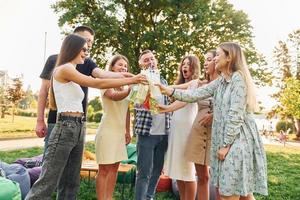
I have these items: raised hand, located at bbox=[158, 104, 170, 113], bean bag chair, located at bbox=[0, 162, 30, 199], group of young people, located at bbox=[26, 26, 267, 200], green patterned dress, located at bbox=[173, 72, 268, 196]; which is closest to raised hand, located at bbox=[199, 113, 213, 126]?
group of young people, located at bbox=[26, 26, 267, 200]

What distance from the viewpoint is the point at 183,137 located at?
4.34 m

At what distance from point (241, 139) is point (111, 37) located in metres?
14.8

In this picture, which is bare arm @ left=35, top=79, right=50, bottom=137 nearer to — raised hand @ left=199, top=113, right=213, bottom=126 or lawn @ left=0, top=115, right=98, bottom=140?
raised hand @ left=199, top=113, right=213, bottom=126

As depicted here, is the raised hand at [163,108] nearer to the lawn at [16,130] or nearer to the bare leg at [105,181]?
the bare leg at [105,181]

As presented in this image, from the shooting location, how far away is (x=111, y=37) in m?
17.6

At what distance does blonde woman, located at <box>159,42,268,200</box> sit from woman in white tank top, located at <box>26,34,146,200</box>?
1052mm

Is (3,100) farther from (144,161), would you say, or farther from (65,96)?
(65,96)

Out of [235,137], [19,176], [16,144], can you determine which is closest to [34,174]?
[19,176]

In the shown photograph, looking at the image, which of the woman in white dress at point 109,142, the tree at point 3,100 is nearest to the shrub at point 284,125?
the tree at point 3,100

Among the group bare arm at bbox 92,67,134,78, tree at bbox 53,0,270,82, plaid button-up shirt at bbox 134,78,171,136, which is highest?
tree at bbox 53,0,270,82

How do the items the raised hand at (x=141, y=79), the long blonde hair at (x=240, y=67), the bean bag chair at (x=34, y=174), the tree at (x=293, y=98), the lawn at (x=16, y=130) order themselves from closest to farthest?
1. the long blonde hair at (x=240, y=67)
2. the raised hand at (x=141, y=79)
3. the bean bag chair at (x=34, y=174)
4. the lawn at (x=16, y=130)
5. the tree at (x=293, y=98)

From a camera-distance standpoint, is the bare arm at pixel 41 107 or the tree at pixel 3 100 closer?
the bare arm at pixel 41 107

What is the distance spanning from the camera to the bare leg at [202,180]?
421 centimetres

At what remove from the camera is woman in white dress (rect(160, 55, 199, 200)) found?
170 inches
